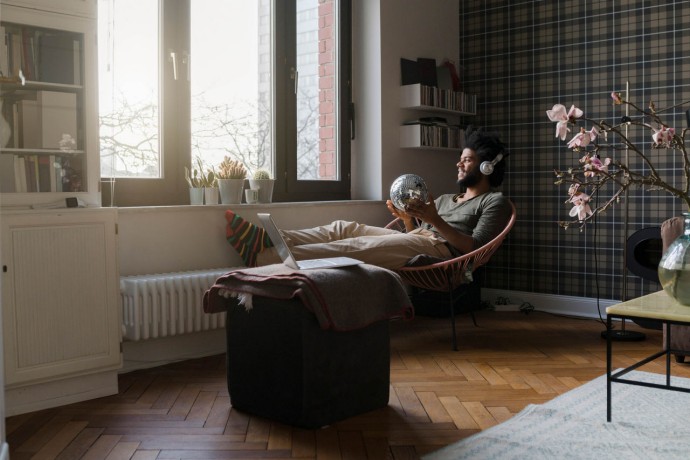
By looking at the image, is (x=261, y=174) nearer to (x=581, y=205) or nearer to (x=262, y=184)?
(x=262, y=184)

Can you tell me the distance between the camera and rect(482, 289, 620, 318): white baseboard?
195 inches

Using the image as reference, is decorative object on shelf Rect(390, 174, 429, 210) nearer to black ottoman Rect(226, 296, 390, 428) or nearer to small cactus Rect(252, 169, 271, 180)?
small cactus Rect(252, 169, 271, 180)

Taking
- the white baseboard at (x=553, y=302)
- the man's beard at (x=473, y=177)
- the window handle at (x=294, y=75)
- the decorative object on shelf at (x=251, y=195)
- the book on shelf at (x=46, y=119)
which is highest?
the window handle at (x=294, y=75)

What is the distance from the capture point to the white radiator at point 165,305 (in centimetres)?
338

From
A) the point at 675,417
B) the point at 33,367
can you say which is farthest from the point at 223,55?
the point at 675,417

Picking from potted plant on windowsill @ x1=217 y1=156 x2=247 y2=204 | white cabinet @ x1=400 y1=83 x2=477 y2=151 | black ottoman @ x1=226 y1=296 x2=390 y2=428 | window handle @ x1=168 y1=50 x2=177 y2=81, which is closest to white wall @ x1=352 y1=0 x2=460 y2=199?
white cabinet @ x1=400 y1=83 x2=477 y2=151

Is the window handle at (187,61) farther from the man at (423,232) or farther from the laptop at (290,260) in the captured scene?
the laptop at (290,260)

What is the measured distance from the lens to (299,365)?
2.56 metres

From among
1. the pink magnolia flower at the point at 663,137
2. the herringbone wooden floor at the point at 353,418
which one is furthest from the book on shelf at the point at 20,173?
the pink magnolia flower at the point at 663,137

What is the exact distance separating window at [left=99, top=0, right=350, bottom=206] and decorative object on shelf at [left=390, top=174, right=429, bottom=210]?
0.85 m

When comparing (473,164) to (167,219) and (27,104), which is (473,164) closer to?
(167,219)

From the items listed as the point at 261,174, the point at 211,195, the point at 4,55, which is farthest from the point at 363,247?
the point at 4,55

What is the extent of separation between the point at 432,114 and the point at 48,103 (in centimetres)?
303

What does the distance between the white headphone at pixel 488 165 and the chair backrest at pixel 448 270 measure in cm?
46
